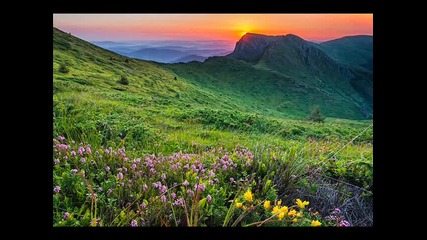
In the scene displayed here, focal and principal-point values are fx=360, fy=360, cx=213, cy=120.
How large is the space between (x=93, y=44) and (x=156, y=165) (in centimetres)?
121

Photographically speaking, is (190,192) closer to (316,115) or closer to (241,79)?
(316,115)

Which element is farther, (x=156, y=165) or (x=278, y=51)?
(x=278, y=51)

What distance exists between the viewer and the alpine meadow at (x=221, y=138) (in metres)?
2.57

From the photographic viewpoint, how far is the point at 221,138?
355cm

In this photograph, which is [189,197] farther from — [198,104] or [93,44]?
[198,104]

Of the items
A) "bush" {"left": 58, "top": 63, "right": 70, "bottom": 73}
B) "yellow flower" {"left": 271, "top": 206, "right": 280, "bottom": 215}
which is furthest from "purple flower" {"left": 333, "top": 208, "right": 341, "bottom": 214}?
"bush" {"left": 58, "top": 63, "right": 70, "bottom": 73}

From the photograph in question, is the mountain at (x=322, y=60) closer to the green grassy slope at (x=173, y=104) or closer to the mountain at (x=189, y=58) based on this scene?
the green grassy slope at (x=173, y=104)

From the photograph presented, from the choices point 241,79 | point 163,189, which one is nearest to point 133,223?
point 163,189

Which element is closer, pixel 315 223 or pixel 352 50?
pixel 315 223

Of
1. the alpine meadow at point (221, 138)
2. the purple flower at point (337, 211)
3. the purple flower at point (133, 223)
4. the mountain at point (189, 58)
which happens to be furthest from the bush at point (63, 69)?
the purple flower at point (337, 211)

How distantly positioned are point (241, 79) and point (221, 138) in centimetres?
110

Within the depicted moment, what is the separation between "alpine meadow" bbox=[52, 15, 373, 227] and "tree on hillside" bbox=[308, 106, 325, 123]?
0.03ft
